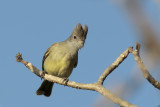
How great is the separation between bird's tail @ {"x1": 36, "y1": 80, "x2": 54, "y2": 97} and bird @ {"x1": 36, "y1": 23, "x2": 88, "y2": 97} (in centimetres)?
10

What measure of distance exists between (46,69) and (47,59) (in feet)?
0.92

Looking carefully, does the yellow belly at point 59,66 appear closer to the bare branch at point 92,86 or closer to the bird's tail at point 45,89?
the bird's tail at point 45,89

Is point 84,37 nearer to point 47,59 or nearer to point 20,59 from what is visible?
point 47,59

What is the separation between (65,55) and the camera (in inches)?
263

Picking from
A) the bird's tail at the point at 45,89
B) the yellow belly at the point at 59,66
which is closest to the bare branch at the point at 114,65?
the yellow belly at the point at 59,66

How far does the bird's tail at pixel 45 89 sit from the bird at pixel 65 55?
0.32 feet

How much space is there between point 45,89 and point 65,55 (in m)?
1.28

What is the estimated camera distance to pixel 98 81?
3689 millimetres

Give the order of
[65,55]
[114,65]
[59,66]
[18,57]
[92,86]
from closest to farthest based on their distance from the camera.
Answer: [92,86], [114,65], [18,57], [59,66], [65,55]

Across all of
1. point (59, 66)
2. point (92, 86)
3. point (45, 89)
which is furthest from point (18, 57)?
point (45, 89)

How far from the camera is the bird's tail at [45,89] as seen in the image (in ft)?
23.9

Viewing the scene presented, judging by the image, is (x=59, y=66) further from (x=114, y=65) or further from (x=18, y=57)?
(x=114, y=65)

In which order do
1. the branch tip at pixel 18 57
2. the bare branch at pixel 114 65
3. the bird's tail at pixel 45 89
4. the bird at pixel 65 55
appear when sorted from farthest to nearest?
the bird's tail at pixel 45 89 → the bird at pixel 65 55 → the branch tip at pixel 18 57 → the bare branch at pixel 114 65

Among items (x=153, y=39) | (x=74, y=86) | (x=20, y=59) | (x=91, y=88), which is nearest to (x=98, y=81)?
(x=91, y=88)
